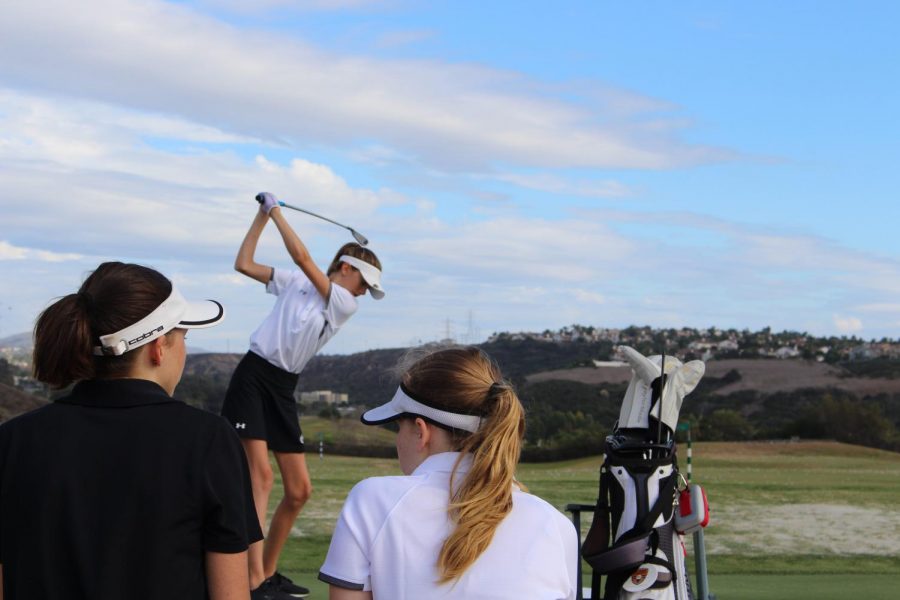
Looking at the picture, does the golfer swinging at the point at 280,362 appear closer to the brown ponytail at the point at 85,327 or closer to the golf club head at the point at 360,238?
the golf club head at the point at 360,238

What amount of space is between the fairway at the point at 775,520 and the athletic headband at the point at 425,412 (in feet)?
13.9

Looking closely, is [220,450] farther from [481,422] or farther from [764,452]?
[764,452]

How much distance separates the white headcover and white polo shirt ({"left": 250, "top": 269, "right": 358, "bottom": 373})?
2.22 metres

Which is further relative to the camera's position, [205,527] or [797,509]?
[797,509]

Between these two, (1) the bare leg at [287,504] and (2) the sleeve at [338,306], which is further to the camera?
(2) the sleeve at [338,306]

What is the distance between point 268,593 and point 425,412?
3.70 meters

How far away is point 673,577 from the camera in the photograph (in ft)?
15.0

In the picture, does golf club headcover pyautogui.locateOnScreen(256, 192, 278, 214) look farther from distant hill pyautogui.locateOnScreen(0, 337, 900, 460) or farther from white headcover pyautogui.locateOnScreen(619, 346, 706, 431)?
distant hill pyautogui.locateOnScreen(0, 337, 900, 460)

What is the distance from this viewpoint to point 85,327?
8.02 ft

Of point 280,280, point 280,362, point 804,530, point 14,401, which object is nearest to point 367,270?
point 280,280

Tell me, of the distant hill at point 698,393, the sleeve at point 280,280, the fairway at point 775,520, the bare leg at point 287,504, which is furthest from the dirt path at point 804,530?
the distant hill at point 698,393

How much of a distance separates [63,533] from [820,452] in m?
19.7

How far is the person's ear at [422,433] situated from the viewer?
96.0 inches

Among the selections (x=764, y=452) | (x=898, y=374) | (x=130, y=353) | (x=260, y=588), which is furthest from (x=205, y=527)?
(x=898, y=374)
